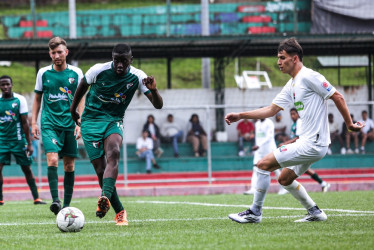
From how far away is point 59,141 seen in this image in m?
9.43

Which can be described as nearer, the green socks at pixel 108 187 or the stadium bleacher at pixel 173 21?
the green socks at pixel 108 187

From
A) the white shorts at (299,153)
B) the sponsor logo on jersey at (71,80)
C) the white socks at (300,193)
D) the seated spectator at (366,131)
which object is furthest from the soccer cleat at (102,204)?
the seated spectator at (366,131)

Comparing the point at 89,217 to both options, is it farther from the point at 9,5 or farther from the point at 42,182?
the point at 9,5

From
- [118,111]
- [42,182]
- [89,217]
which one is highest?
[118,111]

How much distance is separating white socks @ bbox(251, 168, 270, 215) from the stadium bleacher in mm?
16078

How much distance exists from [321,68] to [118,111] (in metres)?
19.2

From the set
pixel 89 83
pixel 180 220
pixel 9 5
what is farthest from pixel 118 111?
pixel 9 5

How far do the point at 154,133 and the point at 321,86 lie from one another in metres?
10.7

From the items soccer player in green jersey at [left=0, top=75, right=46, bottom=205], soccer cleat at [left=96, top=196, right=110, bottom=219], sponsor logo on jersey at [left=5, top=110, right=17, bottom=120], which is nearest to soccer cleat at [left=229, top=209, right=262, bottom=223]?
soccer cleat at [left=96, top=196, right=110, bottom=219]

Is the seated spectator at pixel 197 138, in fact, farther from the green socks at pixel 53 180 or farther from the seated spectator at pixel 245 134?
the green socks at pixel 53 180

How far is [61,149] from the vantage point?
9.49 meters

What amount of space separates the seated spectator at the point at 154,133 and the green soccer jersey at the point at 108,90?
9.85 meters

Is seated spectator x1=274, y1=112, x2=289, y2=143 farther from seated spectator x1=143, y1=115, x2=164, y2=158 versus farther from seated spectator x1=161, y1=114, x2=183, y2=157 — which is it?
seated spectator x1=143, y1=115, x2=164, y2=158

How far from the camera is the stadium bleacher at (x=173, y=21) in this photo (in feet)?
77.0
